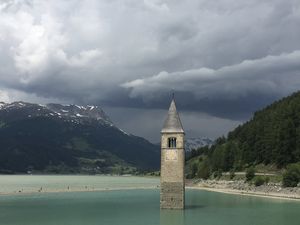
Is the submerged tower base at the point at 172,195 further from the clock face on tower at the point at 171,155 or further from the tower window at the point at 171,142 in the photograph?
the tower window at the point at 171,142

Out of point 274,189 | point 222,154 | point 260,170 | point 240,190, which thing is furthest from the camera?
point 222,154

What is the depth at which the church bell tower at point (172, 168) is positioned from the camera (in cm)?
6888

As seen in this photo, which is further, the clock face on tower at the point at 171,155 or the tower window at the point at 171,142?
the tower window at the point at 171,142

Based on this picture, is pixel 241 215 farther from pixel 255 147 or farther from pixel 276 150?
pixel 255 147

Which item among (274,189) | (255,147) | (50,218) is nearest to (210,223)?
(50,218)

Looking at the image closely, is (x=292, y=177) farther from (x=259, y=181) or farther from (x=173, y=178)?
(x=173, y=178)

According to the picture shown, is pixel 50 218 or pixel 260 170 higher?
pixel 260 170

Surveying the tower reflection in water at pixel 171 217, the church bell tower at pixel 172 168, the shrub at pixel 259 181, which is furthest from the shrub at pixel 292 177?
the tower reflection in water at pixel 171 217

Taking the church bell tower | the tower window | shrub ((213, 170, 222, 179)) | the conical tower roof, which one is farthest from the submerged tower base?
shrub ((213, 170, 222, 179))

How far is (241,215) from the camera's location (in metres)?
63.7

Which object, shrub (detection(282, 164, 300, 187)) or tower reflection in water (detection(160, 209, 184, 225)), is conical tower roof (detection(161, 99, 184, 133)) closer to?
tower reflection in water (detection(160, 209, 184, 225))

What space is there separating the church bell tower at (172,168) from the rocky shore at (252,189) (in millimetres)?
33780

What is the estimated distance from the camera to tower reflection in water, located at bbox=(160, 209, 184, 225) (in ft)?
185

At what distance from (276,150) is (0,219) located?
8201 centimetres
